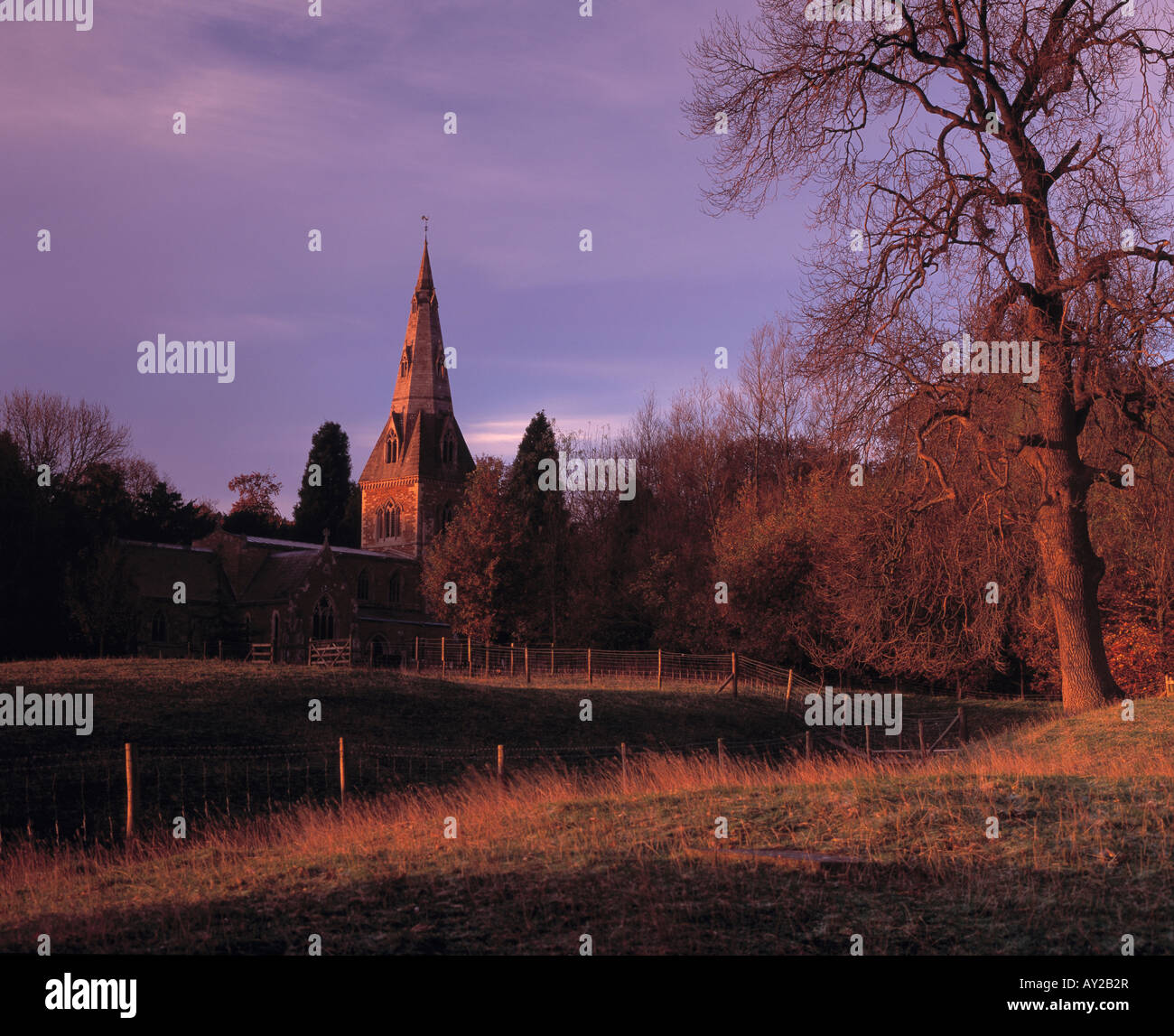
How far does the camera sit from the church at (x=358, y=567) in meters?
62.8

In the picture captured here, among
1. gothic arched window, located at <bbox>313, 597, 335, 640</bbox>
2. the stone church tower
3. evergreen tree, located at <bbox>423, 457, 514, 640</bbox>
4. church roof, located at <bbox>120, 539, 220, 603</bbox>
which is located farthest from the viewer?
the stone church tower

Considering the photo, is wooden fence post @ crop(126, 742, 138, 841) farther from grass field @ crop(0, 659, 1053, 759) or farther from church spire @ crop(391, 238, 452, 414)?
church spire @ crop(391, 238, 452, 414)

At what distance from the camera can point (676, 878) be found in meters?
8.72

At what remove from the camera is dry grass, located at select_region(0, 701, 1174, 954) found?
7.44 m

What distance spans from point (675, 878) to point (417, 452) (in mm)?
84627

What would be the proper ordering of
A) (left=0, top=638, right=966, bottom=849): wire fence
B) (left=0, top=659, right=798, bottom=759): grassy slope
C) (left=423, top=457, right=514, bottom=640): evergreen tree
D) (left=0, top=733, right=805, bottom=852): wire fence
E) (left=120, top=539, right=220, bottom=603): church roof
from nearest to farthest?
(left=0, top=733, right=805, bottom=852): wire fence
(left=0, top=638, right=966, bottom=849): wire fence
(left=0, top=659, right=798, bottom=759): grassy slope
(left=423, top=457, right=514, bottom=640): evergreen tree
(left=120, top=539, right=220, bottom=603): church roof

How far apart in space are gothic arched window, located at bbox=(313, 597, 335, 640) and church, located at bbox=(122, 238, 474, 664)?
75mm

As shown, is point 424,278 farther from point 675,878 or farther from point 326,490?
point 675,878

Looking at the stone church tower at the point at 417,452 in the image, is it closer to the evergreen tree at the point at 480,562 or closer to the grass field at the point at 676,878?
the evergreen tree at the point at 480,562

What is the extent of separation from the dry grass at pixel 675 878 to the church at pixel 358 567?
31926 mm

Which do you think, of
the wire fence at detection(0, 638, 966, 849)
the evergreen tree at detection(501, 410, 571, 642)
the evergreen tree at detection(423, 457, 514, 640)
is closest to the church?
the evergreen tree at detection(423, 457, 514, 640)

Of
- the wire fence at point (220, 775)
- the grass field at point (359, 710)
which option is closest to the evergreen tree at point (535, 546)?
the grass field at point (359, 710)

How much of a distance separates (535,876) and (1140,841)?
196 inches

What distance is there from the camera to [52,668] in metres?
29.1
